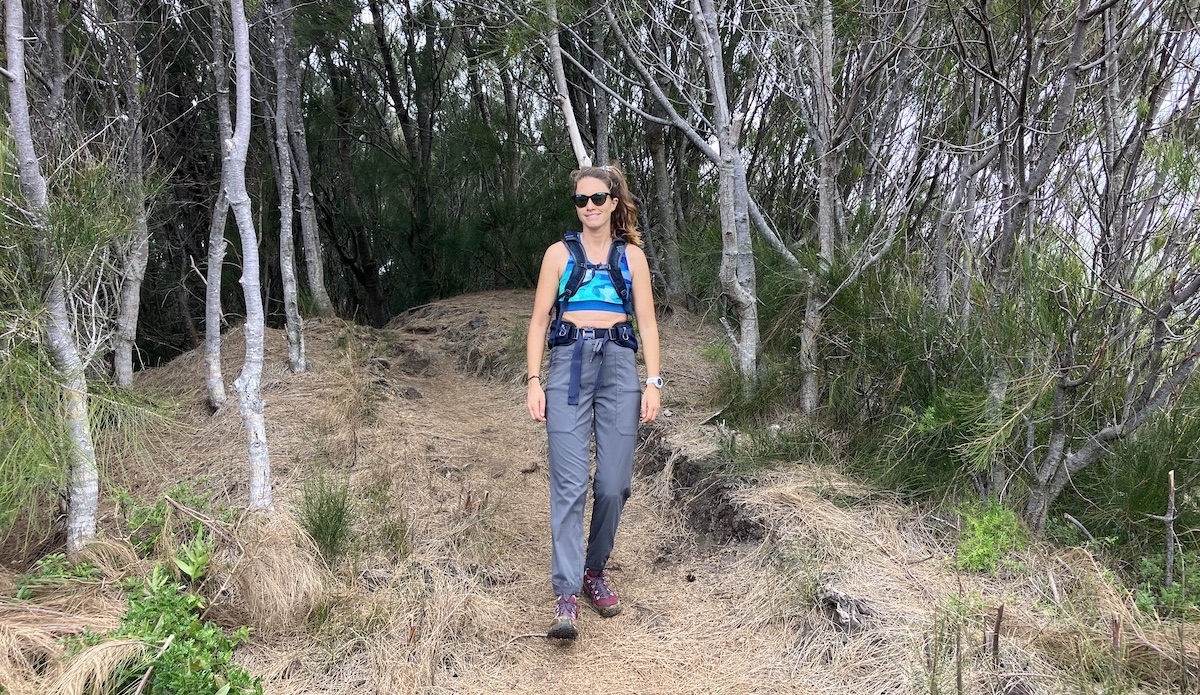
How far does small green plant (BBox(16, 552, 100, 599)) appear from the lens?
2518 millimetres

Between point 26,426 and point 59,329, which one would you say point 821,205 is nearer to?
point 59,329

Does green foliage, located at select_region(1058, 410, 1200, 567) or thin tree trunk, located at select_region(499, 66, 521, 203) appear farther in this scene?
thin tree trunk, located at select_region(499, 66, 521, 203)

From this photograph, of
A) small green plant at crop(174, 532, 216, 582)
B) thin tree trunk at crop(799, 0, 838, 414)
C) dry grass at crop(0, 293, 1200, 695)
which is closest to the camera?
dry grass at crop(0, 293, 1200, 695)

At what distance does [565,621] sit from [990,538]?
158 centimetres

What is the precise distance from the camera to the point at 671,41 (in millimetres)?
5836

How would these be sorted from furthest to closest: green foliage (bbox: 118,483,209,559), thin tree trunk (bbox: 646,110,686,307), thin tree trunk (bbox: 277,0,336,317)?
thin tree trunk (bbox: 646,110,686,307) → thin tree trunk (bbox: 277,0,336,317) → green foliage (bbox: 118,483,209,559)

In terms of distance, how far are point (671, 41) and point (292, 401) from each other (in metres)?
4.04

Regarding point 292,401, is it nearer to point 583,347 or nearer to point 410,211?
point 583,347

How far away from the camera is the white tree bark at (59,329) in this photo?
2557 mm

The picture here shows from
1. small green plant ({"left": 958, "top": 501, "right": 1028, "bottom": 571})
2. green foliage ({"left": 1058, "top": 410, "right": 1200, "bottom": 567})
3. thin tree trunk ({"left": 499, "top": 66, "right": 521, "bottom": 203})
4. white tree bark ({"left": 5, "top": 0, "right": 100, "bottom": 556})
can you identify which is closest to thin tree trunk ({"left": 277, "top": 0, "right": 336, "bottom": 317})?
white tree bark ({"left": 5, "top": 0, "right": 100, "bottom": 556})

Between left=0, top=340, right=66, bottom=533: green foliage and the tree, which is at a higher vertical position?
the tree

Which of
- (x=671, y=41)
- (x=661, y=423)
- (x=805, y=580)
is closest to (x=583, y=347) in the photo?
(x=805, y=580)

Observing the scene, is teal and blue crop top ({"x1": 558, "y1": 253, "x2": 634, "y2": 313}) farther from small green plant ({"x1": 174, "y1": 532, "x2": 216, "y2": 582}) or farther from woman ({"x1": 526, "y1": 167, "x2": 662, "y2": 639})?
small green plant ({"x1": 174, "y1": 532, "x2": 216, "y2": 582})

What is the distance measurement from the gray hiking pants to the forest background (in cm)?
124
